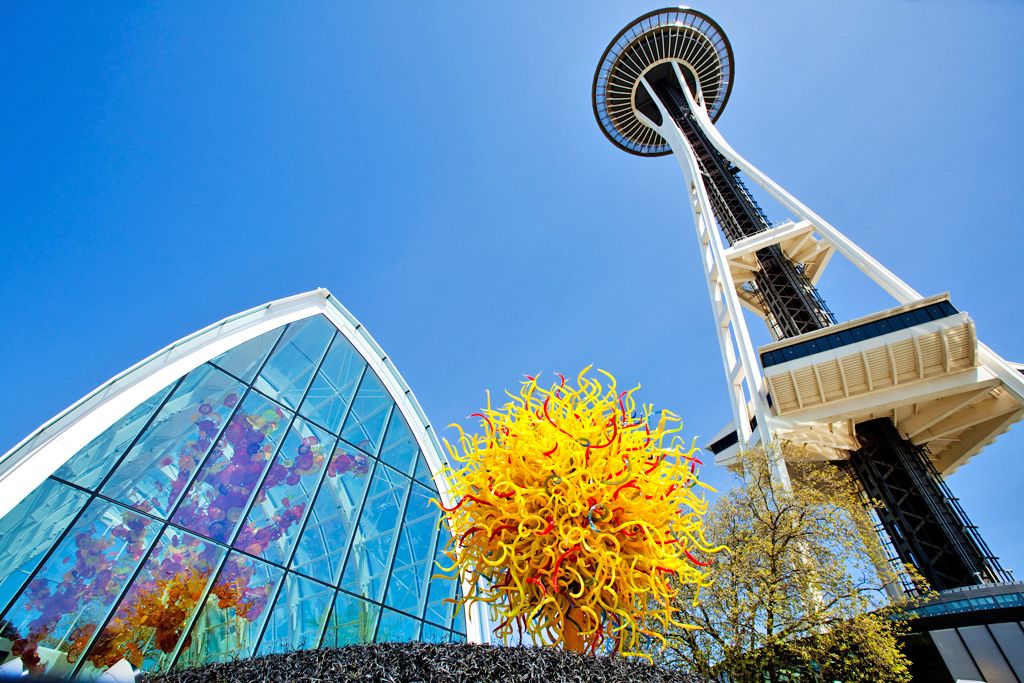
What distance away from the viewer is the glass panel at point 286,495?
1095 cm

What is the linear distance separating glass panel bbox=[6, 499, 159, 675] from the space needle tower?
17041 mm

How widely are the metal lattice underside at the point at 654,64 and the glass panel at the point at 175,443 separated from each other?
4972cm

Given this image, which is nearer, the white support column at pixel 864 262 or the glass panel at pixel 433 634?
the glass panel at pixel 433 634

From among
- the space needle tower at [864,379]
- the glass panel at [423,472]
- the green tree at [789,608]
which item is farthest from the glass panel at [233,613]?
the space needle tower at [864,379]

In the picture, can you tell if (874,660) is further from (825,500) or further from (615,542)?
(615,542)

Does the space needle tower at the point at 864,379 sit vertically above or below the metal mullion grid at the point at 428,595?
above

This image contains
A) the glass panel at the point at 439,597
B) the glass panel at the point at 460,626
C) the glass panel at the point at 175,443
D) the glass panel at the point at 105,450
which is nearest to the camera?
the glass panel at the point at 105,450

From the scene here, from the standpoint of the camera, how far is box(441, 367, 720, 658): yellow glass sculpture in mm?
4984

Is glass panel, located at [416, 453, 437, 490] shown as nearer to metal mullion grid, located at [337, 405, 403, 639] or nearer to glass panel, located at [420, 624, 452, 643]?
metal mullion grid, located at [337, 405, 403, 639]

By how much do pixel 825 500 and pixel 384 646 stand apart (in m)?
13.2

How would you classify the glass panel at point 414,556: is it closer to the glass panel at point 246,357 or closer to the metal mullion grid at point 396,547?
the metal mullion grid at point 396,547

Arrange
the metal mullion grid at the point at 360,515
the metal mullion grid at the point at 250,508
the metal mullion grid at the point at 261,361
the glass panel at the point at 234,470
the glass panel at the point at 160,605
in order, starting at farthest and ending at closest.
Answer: the metal mullion grid at the point at 360,515, the metal mullion grid at the point at 261,361, the glass panel at the point at 234,470, the metal mullion grid at the point at 250,508, the glass panel at the point at 160,605

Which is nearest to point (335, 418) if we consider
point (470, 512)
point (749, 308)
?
point (470, 512)

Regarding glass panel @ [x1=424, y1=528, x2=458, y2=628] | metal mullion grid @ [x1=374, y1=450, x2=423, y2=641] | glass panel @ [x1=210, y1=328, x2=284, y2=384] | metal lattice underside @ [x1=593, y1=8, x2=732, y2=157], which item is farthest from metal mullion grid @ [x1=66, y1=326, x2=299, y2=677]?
metal lattice underside @ [x1=593, y1=8, x2=732, y2=157]
